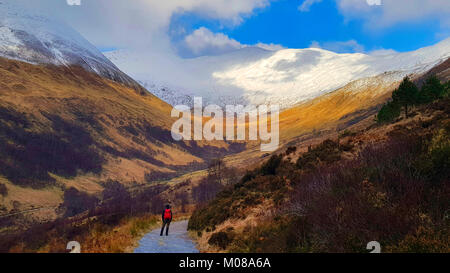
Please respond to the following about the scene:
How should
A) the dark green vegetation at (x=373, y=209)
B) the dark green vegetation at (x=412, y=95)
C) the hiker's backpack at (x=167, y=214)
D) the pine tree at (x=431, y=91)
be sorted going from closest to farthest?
1. the dark green vegetation at (x=373, y=209)
2. the hiker's backpack at (x=167, y=214)
3. the pine tree at (x=431, y=91)
4. the dark green vegetation at (x=412, y=95)

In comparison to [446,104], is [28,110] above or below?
above

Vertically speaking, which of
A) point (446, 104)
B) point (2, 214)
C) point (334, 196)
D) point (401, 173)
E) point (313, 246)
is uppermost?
point (446, 104)

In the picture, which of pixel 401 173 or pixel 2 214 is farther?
pixel 2 214

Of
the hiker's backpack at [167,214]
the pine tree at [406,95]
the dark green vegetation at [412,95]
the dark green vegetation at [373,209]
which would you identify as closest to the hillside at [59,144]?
the hiker's backpack at [167,214]

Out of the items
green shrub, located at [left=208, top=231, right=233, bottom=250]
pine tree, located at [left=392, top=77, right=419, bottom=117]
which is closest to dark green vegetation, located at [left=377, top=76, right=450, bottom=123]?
pine tree, located at [left=392, top=77, right=419, bottom=117]

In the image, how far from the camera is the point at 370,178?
12633mm

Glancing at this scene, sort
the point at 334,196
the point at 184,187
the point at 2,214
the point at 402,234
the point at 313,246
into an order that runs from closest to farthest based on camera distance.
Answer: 1. the point at 402,234
2. the point at 313,246
3. the point at 334,196
4. the point at 2,214
5. the point at 184,187

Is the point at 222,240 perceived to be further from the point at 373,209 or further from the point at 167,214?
the point at 373,209

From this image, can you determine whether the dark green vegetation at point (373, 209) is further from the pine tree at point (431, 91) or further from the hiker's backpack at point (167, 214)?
the pine tree at point (431, 91)
